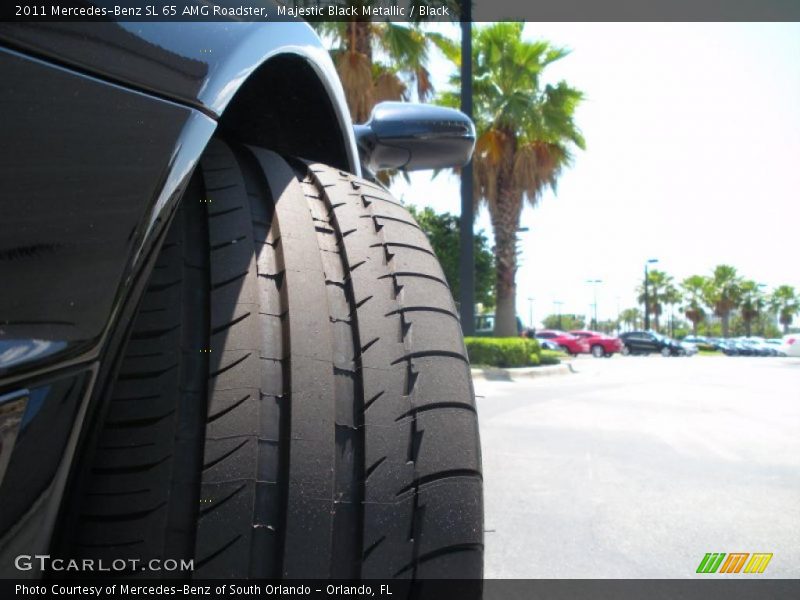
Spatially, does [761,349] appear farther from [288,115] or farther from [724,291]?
[288,115]

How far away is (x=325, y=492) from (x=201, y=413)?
0.63ft

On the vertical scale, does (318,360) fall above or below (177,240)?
below

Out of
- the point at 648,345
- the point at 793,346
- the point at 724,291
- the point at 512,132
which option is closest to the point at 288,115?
the point at 512,132

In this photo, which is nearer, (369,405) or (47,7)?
(47,7)

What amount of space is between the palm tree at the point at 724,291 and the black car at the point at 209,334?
7097cm

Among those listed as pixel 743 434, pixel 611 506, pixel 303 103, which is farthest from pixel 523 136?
pixel 303 103

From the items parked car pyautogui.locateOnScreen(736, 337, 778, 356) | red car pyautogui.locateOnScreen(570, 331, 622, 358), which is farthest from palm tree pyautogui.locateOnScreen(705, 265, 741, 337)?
red car pyautogui.locateOnScreen(570, 331, 622, 358)

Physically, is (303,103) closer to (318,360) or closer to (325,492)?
(318,360)

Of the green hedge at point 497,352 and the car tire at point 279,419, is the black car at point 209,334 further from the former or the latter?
the green hedge at point 497,352

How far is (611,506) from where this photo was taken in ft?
9.30

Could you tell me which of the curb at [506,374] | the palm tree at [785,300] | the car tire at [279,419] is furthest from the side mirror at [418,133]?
the palm tree at [785,300]

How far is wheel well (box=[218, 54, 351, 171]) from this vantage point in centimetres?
122

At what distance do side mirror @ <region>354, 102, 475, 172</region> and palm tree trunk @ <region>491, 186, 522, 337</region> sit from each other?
16597 millimetres

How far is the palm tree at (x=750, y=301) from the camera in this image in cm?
6506
